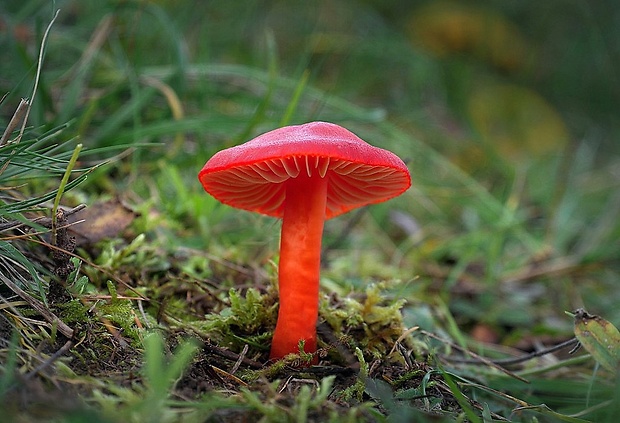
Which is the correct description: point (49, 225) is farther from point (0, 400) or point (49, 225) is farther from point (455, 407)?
point (455, 407)

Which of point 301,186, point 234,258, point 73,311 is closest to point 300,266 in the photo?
point 301,186

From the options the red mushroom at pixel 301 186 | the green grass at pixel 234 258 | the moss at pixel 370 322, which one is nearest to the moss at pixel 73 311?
the green grass at pixel 234 258

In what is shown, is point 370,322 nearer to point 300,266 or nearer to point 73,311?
point 300,266

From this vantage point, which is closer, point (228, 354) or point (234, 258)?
point (228, 354)

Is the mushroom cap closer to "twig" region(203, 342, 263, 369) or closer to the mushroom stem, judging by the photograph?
the mushroom stem

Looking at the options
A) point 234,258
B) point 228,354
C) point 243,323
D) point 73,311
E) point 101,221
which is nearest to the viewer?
point 73,311

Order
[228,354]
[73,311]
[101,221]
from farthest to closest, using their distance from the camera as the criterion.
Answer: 1. [101,221]
2. [228,354]
3. [73,311]

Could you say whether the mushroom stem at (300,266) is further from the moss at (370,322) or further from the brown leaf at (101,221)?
the brown leaf at (101,221)
